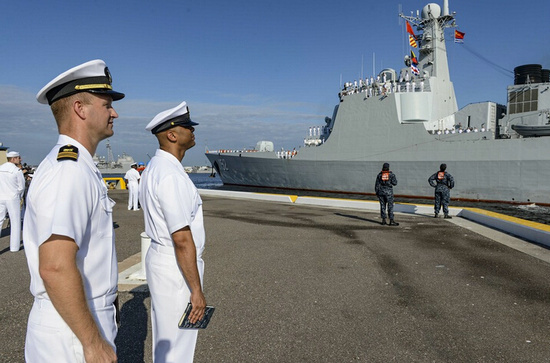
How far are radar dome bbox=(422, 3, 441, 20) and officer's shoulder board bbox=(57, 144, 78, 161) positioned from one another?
27.9 m

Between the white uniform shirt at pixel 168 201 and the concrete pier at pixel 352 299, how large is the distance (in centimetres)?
122

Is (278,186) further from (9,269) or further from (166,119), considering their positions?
(166,119)

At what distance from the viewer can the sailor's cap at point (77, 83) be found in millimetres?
1389

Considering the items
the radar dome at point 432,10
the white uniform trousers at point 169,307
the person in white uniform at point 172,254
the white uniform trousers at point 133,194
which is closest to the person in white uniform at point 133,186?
the white uniform trousers at point 133,194

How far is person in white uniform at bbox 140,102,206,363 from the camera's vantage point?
1883mm

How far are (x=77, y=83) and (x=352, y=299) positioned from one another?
3.43 metres

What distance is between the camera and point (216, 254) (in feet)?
19.1

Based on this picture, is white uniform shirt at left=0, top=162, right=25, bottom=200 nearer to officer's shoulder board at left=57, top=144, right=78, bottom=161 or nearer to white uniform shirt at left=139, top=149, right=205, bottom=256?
white uniform shirt at left=139, top=149, right=205, bottom=256

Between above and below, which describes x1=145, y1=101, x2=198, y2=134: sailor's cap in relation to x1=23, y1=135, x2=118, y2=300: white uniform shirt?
above

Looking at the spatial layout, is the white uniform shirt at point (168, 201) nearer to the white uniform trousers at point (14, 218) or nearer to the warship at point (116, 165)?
the white uniform trousers at point (14, 218)

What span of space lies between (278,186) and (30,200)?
26401 millimetres

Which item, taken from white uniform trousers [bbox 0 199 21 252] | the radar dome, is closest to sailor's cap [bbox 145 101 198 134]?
white uniform trousers [bbox 0 199 21 252]

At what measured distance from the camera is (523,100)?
756 inches

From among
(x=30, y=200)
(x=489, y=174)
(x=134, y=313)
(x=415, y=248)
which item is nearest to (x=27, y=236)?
(x=30, y=200)
